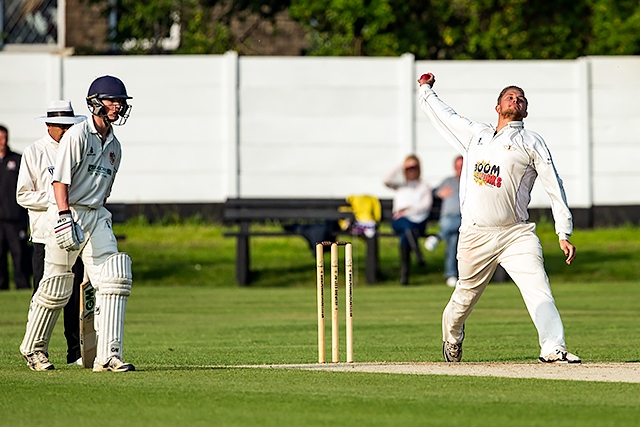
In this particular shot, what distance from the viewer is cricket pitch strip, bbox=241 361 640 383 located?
7957mm

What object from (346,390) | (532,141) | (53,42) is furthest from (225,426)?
(53,42)

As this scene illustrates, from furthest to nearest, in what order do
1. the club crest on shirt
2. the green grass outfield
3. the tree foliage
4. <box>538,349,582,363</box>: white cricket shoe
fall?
the tree foliage
the club crest on shirt
<box>538,349,582,363</box>: white cricket shoe
the green grass outfield

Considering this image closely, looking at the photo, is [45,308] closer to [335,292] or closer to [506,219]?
[335,292]

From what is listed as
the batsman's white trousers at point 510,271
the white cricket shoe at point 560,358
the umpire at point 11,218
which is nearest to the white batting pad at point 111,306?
the batsman's white trousers at point 510,271

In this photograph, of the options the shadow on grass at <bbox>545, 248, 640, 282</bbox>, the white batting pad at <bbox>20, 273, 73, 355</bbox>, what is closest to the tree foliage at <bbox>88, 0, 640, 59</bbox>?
the shadow on grass at <bbox>545, 248, 640, 282</bbox>

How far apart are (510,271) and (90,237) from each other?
276 cm

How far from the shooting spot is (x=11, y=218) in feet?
56.2

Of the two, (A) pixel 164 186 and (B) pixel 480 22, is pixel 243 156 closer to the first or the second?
(A) pixel 164 186

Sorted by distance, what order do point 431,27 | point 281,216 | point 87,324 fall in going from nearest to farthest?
1. point 87,324
2. point 281,216
3. point 431,27

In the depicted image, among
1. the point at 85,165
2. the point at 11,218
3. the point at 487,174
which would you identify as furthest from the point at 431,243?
the point at 85,165

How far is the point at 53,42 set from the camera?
2748cm

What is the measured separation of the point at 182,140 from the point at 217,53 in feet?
10.5

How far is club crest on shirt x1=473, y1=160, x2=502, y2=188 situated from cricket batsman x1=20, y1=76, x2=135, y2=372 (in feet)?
7.63

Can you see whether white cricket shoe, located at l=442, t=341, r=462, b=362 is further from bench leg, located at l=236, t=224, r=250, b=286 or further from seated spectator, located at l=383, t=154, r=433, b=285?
bench leg, located at l=236, t=224, r=250, b=286
